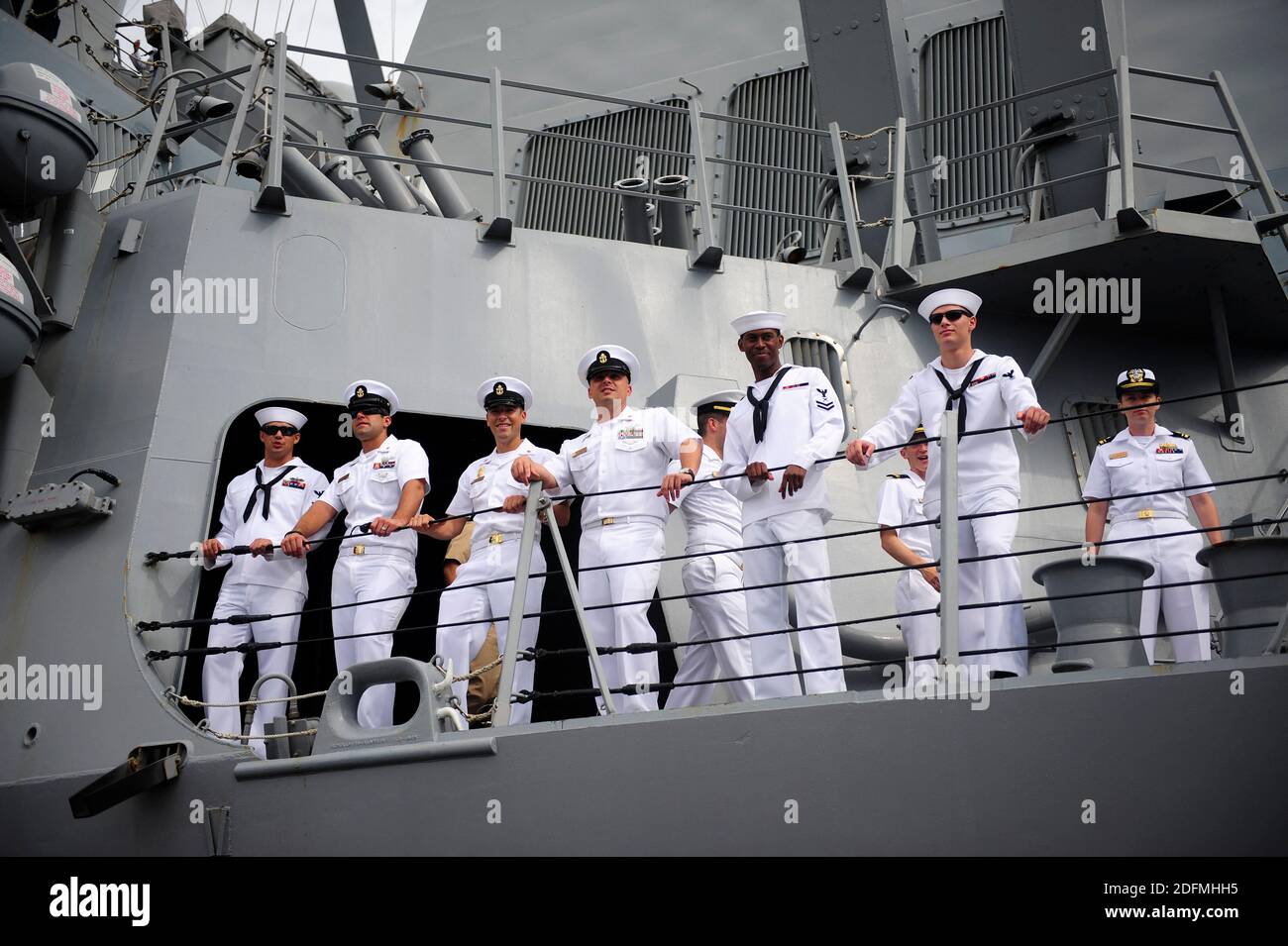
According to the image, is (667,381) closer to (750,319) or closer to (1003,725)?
(750,319)

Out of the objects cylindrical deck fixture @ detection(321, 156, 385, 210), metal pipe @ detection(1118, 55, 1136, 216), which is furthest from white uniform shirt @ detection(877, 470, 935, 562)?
cylindrical deck fixture @ detection(321, 156, 385, 210)

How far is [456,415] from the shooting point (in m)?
5.77

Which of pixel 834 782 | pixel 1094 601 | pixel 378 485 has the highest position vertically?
pixel 378 485

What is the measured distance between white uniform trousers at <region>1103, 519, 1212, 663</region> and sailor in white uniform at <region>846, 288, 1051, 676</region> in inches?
24.2

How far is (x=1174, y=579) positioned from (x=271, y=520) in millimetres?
3370

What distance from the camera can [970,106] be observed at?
965 centimetres

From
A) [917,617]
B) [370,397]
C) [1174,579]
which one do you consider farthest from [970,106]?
[370,397]

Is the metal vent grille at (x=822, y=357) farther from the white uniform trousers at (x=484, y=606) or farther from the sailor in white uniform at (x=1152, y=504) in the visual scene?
the white uniform trousers at (x=484, y=606)

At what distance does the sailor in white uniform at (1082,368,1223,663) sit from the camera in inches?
201

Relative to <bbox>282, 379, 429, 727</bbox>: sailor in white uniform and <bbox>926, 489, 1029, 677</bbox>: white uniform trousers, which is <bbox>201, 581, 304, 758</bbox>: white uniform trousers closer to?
<bbox>282, 379, 429, 727</bbox>: sailor in white uniform

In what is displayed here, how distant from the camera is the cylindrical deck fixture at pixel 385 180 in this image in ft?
23.4

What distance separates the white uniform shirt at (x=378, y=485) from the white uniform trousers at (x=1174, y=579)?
2.57 meters

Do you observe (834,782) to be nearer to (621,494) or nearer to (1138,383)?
(621,494)
